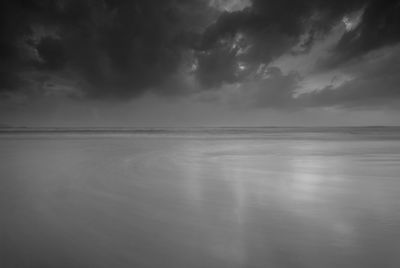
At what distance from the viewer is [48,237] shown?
2400 millimetres

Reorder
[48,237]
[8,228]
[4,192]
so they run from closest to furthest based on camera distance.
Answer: [48,237], [8,228], [4,192]

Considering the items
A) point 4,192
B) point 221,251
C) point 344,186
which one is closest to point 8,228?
point 4,192

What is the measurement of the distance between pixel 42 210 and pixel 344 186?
541cm

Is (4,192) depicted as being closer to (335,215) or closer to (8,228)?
(8,228)

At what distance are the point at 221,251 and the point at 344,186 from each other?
11.7 feet

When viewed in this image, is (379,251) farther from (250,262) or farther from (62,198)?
(62,198)

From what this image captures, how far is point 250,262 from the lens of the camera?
6.61 ft

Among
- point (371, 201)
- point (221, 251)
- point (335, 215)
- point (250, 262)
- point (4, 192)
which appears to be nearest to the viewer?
point (250, 262)

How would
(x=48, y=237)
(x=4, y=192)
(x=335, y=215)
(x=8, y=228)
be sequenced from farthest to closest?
(x=4, y=192) < (x=335, y=215) < (x=8, y=228) < (x=48, y=237)

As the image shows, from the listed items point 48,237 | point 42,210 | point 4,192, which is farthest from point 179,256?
point 4,192

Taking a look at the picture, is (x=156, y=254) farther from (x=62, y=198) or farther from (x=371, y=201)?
(x=371, y=201)

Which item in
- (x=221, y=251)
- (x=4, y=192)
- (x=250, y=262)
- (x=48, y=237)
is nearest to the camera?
(x=250, y=262)

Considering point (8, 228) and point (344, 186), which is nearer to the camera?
point (8, 228)

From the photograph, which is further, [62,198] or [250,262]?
[62,198]
